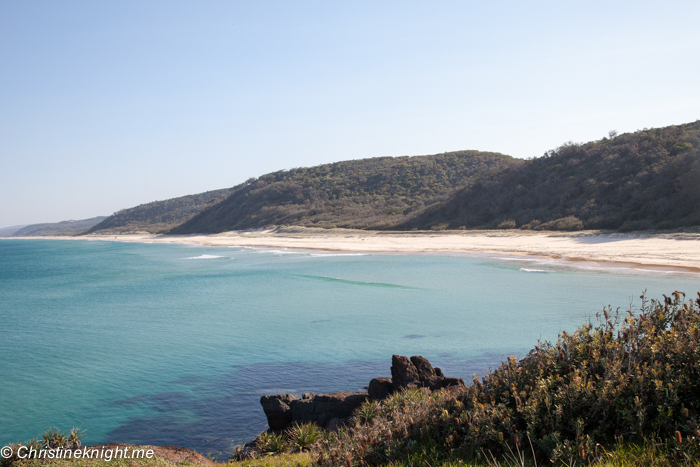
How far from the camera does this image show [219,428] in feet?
24.8

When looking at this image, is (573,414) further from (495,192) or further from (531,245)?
(495,192)

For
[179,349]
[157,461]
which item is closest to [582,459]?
[157,461]

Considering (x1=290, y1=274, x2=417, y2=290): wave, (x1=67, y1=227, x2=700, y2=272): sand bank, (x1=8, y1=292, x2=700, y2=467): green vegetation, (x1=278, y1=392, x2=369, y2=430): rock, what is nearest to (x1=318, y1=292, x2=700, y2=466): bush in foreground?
(x1=8, y1=292, x2=700, y2=467): green vegetation

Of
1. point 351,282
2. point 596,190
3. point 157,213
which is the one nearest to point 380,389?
point 351,282

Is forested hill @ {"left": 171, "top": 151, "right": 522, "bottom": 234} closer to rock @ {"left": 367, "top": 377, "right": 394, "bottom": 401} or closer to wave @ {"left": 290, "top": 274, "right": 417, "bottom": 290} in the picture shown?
wave @ {"left": 290, "top": 274, "right": 417, "bottom": 290}

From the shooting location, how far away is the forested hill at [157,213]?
121m

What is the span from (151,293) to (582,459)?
22.0 m

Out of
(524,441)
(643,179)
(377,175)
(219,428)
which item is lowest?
(219,428)

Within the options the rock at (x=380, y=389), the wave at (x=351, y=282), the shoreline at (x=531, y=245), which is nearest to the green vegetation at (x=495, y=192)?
the shoreline at (x=531, y=245)

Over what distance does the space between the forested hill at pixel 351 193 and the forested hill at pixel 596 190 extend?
223 inches

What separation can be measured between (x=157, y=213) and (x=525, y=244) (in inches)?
4637

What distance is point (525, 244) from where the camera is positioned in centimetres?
3044

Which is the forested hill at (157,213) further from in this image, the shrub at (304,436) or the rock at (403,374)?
the shrub at (304,436)

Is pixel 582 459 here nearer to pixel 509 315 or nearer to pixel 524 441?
pixel 524 441
